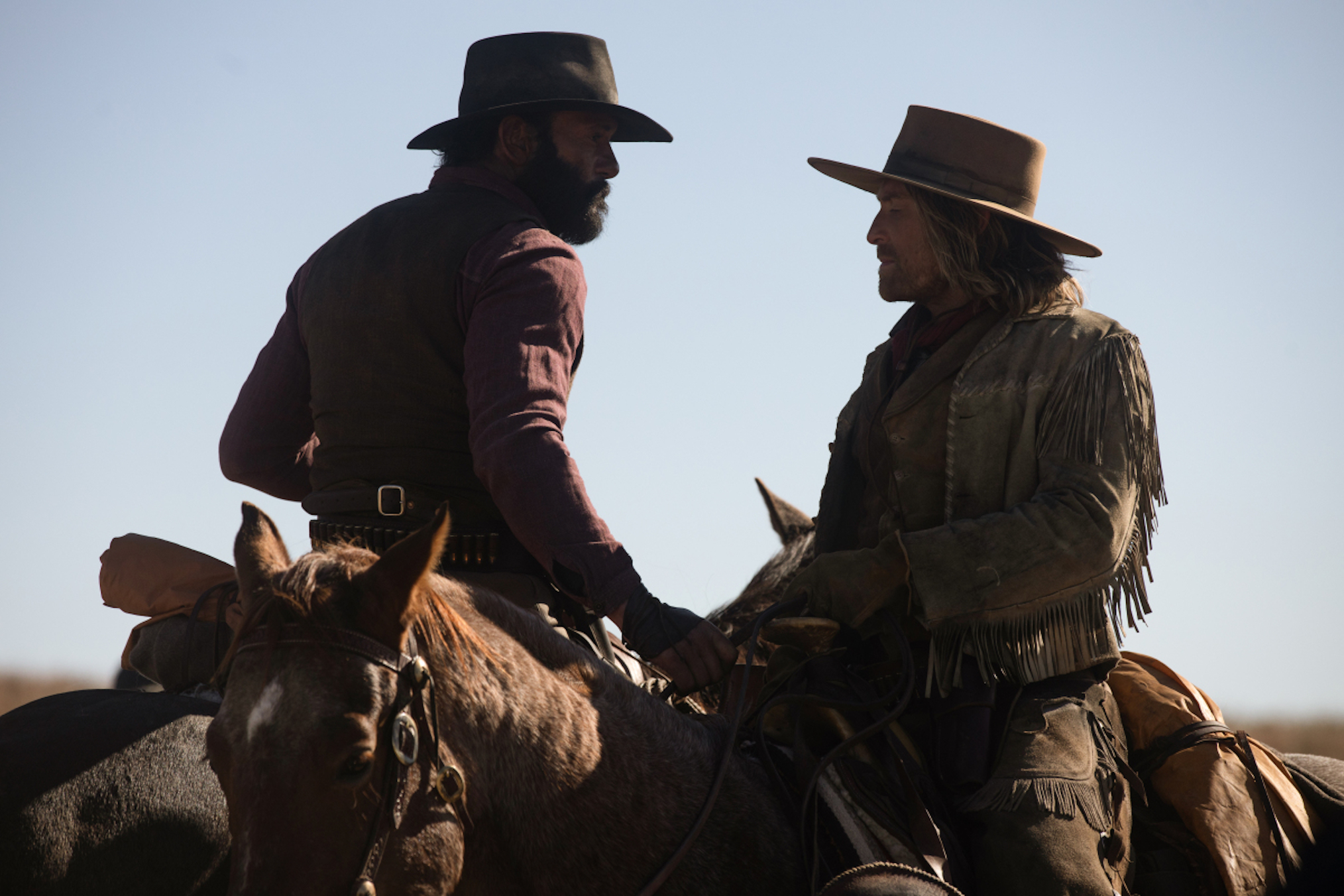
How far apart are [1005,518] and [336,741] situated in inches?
70.4

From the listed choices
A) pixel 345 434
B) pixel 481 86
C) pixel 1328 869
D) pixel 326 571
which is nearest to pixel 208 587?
pixel 345 434

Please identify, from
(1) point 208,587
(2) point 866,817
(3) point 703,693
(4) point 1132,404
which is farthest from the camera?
(3) point 703,693

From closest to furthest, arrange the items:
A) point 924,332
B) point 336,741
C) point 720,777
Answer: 1. point 336,741
2. point 720,777
3. point 924,332

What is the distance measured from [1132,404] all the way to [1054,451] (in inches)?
10.2

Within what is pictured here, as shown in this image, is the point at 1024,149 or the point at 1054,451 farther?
the point at 1024,149

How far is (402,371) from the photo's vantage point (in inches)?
133

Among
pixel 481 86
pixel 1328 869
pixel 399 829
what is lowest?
pixel 1328 869

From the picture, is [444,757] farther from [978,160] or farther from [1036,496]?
[978,160]

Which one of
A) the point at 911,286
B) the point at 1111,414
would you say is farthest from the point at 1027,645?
the point at 911,286

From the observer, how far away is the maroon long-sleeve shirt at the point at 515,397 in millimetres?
3018

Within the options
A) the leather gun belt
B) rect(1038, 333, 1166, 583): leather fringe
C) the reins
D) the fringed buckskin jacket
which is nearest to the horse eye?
the reins

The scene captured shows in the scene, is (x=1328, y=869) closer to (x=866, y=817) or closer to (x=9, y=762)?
(x=866, y=817)

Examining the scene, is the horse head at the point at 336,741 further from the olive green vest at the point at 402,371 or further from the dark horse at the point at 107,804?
the olive green vest at the point at 402,371

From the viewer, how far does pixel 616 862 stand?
2.49 m
